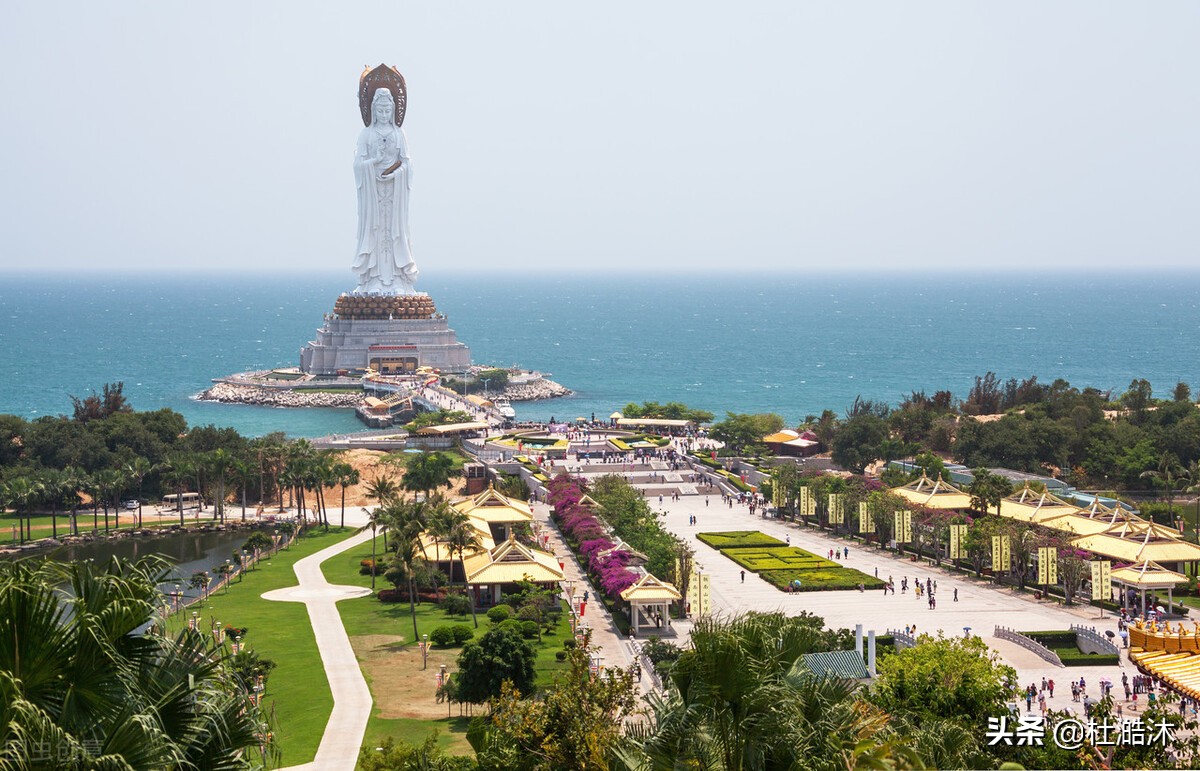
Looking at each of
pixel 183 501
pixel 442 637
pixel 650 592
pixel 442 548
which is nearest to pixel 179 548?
pixel 183 501

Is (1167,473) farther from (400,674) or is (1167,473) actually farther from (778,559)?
(400,674)

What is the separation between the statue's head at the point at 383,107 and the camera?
356ft

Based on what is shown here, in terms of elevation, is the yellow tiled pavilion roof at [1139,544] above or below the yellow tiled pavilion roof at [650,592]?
above

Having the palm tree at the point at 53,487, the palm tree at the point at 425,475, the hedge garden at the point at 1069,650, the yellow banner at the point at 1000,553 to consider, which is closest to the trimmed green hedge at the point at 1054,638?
the hedge garden at the point at 1069,650

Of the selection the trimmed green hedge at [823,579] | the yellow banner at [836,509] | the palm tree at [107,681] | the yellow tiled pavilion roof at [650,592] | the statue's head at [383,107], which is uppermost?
the statue's head at [383,107]

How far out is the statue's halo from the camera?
10906 centimetres

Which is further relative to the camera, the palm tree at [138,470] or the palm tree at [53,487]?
the palm tree at [138,470]

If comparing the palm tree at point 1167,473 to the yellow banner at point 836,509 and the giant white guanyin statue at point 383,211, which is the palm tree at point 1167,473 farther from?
the giant white guanyin statue at point 383,211

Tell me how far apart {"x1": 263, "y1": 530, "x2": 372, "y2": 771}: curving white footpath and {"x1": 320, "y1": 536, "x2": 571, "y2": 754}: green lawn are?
0.28 meters

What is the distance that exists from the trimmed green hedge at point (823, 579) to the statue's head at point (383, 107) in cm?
7155

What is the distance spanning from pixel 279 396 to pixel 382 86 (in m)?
25.4

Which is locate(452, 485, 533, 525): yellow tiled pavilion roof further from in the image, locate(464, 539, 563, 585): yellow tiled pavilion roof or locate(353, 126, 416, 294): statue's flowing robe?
locate(353, 126, 416, 294): statue's flowing robe

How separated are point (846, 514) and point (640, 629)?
58.3 feet

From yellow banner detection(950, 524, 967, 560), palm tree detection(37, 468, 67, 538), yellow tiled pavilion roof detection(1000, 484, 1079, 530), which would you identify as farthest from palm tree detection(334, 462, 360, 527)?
yellow tiled pavilion roof detection(1000, 484, 1079, 530)
